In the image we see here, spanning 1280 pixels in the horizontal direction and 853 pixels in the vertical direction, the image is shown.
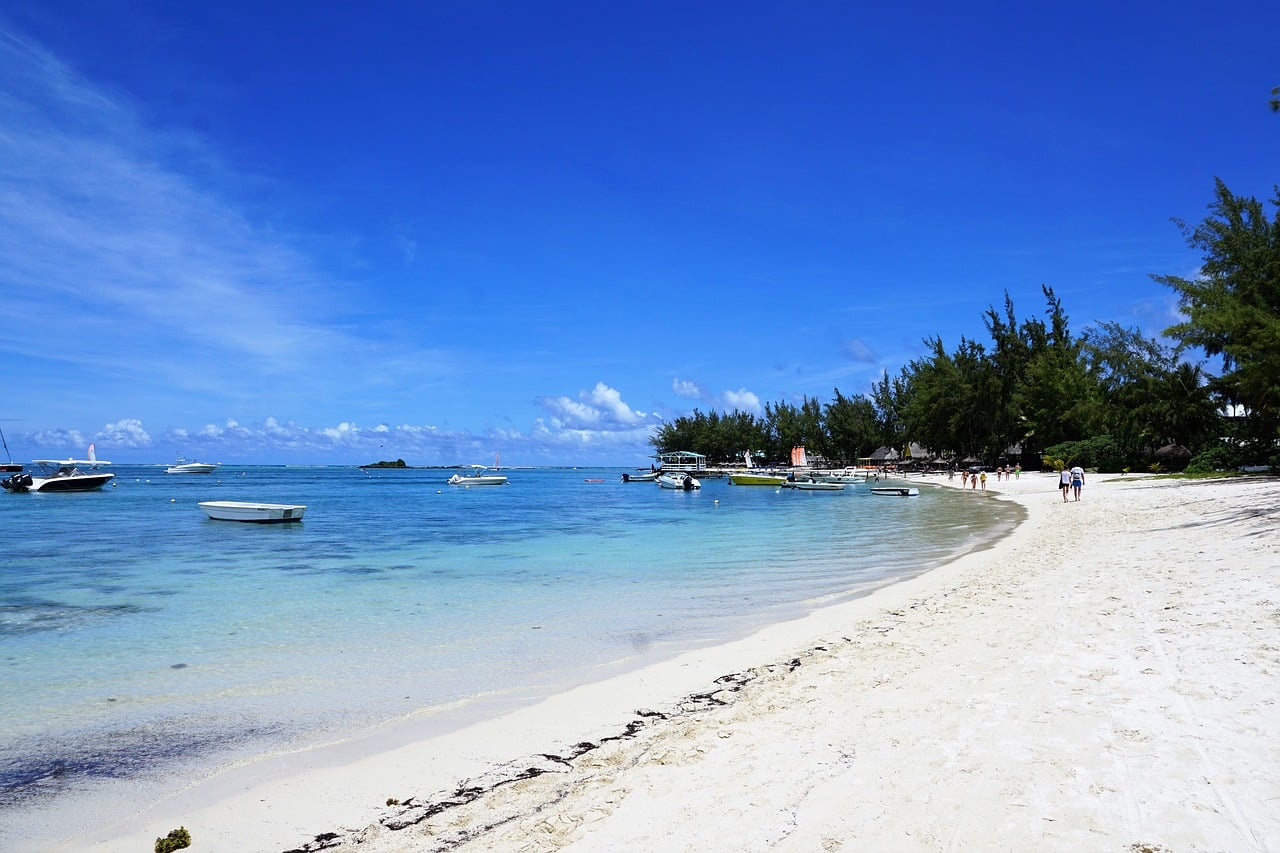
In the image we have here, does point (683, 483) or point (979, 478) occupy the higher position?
point (979, 478)

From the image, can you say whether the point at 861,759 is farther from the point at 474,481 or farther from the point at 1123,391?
the point at 474,481

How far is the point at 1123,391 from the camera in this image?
47594 millimetres

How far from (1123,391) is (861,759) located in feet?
170

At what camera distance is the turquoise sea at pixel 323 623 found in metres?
6.69

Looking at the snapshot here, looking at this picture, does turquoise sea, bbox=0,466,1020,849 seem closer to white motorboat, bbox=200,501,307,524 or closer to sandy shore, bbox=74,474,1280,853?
sandy shore, bbox=74,474,1280,853

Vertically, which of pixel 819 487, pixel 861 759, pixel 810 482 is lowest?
pixel 861 759

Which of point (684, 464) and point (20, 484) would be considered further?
point (684, 464)

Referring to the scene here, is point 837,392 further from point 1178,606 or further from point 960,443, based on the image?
point 1178,606

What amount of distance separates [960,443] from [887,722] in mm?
88415

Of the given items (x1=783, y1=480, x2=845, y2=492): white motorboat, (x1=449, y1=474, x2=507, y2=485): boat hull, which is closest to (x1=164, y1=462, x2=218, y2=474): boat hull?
(x1=449, y1=474, x2=507, y2=485): boat hull

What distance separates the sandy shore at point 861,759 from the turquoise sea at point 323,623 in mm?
1029

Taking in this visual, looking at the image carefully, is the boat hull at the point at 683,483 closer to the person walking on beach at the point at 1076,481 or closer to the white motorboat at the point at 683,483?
the white motorboat at the point at 683,483

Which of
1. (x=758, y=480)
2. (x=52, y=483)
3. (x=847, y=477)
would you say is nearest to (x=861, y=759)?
(x=758, y=480)

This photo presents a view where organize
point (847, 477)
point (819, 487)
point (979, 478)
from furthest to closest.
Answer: point (847, 477), point (819, 487), point (979, 478)
